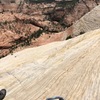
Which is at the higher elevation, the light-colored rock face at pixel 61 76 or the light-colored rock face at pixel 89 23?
the light-colored rock face at pixel 89 23

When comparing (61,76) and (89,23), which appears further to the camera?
(89,23)

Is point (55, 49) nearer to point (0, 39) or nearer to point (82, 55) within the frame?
point (82, 55)

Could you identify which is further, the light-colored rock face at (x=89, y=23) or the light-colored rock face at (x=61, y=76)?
the light-colored rock face at (x=89, y=23)

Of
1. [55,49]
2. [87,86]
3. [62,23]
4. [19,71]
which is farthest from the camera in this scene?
[62,23]

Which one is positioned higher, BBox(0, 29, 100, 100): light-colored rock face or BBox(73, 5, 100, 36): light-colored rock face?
BBox(73, 5, 100, 36): light-colored rock face

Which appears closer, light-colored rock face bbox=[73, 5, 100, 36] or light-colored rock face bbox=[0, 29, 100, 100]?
light-colored rock face bbox=[0, 29, 100, 100]

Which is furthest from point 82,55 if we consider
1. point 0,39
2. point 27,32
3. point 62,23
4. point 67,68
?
point 62,23

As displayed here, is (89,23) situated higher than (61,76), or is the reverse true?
(89,23)

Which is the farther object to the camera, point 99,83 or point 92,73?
point 92,73
